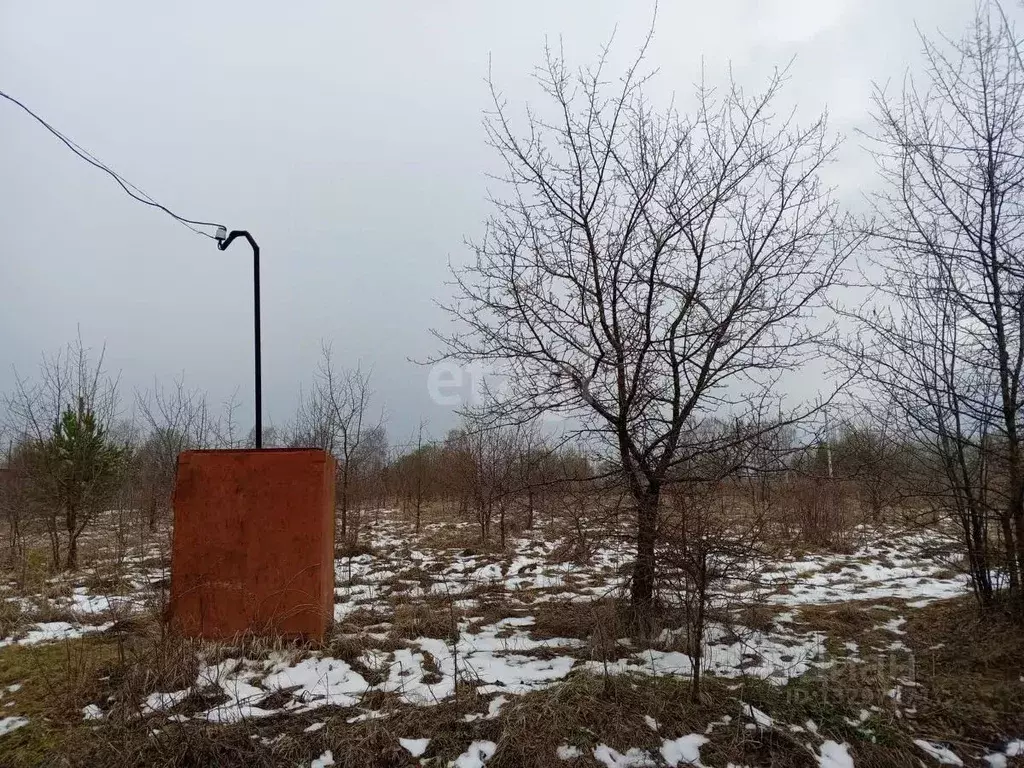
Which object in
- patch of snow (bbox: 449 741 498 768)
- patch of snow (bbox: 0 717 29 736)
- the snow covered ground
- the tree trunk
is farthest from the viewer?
the tree trunk

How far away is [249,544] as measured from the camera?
5133mm

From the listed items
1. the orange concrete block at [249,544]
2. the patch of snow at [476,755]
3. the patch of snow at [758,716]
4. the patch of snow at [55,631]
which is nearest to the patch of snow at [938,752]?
the patch of snow at [758,716]

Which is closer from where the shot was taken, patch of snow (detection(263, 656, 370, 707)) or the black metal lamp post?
patch of snow (detection(263, 656, 370, 707))

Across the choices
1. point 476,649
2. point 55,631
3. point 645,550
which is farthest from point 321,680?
point 55,631

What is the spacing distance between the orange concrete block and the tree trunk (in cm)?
264

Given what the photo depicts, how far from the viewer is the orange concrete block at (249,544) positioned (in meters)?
5.04

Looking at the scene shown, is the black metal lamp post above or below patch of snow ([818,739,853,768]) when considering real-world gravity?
above

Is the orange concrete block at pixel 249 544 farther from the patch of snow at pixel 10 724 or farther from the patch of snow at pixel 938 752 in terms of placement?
the patch of snow at pixel 938 752

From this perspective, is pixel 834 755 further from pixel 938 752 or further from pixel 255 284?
pixel 255 284

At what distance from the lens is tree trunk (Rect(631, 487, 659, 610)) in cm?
483

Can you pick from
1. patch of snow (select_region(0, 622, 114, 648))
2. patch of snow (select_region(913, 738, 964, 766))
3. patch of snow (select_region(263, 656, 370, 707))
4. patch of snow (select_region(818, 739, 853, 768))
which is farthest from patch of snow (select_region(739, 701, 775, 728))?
patch of snow (select_region(0, 622, 114, 648))

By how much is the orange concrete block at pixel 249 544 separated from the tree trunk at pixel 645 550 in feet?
8.67

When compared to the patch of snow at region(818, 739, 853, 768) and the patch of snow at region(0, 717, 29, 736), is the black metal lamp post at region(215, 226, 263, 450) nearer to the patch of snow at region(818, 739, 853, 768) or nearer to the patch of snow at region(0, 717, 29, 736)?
the patch of snow at region(0, 717, 29, 736)

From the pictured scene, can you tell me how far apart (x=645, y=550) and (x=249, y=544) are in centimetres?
326
